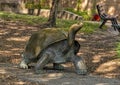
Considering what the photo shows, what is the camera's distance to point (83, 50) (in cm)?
1220

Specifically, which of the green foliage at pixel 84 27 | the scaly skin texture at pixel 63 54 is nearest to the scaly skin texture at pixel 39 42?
the scaly skin texture at pixel 63 54

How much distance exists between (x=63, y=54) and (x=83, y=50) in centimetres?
355

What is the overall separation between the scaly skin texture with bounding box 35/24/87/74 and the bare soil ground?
0.41 metres

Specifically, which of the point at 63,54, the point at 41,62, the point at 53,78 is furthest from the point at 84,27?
the point at 53,78

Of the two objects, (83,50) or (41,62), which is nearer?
(41,62)

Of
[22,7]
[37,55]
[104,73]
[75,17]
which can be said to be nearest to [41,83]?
[37,55]

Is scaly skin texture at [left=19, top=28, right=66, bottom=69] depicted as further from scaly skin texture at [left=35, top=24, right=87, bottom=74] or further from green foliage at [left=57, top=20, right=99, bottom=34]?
green foliage at [left=57, top=20, right=99, bottom=34]

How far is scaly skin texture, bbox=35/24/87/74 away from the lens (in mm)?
8578

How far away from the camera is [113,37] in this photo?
15852 millimetres

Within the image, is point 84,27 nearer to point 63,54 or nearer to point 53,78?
point 63,54

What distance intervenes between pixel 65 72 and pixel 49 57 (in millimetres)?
485

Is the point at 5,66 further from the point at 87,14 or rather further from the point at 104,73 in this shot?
the point at 87,14

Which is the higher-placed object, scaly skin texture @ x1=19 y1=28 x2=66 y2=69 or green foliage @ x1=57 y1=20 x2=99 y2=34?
scaly skin texture @ x1=19 y1=28 x2=66 y2=69

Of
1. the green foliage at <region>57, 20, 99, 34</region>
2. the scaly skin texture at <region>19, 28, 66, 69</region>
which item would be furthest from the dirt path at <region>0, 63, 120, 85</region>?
the green foliage at <region>57, 20, 99, 34</region>
